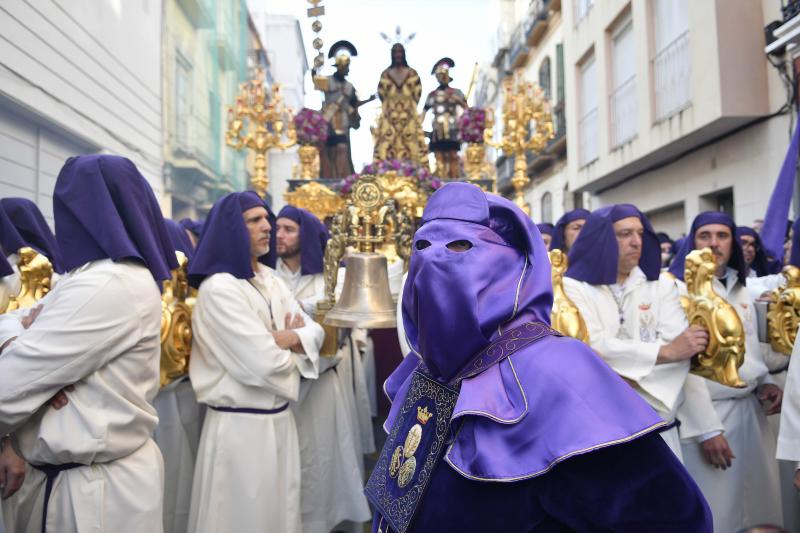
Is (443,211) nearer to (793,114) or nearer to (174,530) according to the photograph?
(174,530)

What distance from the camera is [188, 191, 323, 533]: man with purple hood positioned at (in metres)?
3.16

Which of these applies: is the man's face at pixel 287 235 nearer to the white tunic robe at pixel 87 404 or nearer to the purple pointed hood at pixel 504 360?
the white tunic robe at pixel 87 404

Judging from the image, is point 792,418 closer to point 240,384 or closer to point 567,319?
point 567,319

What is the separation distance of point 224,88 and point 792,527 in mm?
16150

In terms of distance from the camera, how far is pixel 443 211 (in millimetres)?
1688

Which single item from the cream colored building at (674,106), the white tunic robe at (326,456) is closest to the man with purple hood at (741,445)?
the white tunic robe at (326,456)

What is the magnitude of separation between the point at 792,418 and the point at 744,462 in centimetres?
128

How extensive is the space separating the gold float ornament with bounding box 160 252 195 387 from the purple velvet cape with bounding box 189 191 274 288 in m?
0.10

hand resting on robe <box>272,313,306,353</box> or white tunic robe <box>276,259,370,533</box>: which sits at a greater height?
hand resting on robe <box>272,313,306,353</box>

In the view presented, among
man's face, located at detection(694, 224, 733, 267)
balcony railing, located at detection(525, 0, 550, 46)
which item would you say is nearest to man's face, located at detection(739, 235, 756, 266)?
man's face, located at detection(694, 224, 733, 267)

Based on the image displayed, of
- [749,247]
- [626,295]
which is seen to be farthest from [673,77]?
[626,295]

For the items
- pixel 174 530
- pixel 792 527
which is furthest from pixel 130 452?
pixel 792 527

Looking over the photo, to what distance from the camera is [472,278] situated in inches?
60.9

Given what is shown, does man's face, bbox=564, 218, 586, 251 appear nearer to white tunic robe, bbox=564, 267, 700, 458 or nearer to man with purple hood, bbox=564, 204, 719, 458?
man with purple hood, bbox=564, 204, 719, 458
